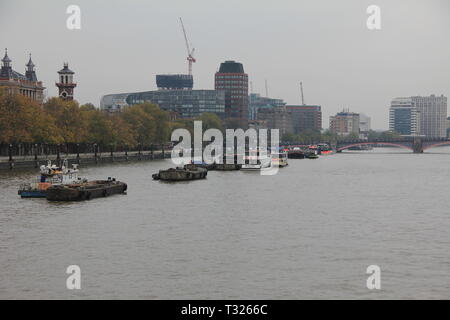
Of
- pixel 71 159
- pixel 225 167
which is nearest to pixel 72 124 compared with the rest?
pixel 71 159

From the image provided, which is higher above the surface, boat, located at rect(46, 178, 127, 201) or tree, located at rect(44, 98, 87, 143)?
tree, located at rect(44, 98, 87, 143)

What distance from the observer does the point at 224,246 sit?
148ft

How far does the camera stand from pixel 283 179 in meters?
111

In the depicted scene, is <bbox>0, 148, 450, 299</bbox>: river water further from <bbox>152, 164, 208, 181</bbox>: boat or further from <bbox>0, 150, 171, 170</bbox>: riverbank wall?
<bbox>0, 150, 171, 170</bbox>: riverbank wall

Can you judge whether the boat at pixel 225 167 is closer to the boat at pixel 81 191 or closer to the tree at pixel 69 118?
the tree at pixel 69 118

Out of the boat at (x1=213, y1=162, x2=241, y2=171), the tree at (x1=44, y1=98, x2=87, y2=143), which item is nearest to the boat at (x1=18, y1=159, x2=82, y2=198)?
the boat at (x1=213, y1=162, x2=241, y2=171)

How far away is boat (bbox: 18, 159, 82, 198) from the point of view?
7012cm

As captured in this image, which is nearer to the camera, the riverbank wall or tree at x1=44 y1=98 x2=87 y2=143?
the riverbank wall

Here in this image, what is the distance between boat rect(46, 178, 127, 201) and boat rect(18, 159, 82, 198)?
1512mm

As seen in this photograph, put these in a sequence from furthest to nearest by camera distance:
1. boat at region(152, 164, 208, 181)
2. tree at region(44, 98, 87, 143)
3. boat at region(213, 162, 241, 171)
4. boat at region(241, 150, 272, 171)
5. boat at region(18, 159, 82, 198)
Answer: tree at region(44, 98, 87, 143)
boat at region(241, 150, 272, 171)
boat at region(213, 162, 241, 171)
boat at region(152, 164, 208, 181)
boat at region(18, 159, 82, 198)

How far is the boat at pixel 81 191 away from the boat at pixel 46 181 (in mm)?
1512

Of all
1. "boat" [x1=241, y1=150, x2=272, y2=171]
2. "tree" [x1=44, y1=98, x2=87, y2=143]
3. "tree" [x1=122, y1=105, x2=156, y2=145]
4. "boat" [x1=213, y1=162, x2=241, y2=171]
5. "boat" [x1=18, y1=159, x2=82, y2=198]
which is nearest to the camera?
"boat" [x1=18, y1=159, x2=82, y2=198]

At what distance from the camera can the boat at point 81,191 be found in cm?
6781

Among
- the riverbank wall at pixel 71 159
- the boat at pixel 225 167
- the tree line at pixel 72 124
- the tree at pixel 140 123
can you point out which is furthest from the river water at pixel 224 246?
the tree at pixel 140 123
